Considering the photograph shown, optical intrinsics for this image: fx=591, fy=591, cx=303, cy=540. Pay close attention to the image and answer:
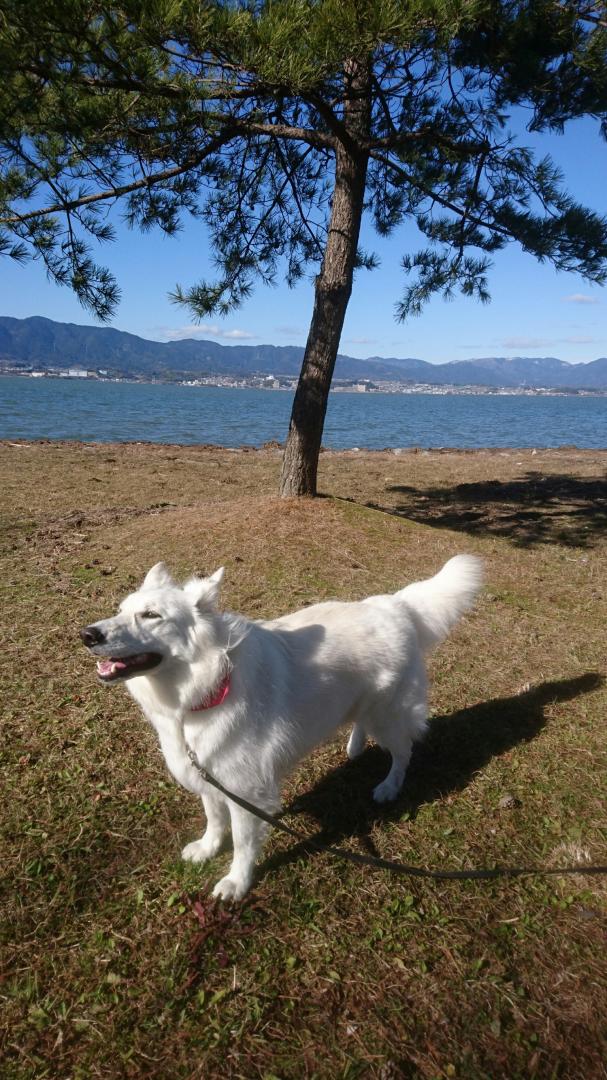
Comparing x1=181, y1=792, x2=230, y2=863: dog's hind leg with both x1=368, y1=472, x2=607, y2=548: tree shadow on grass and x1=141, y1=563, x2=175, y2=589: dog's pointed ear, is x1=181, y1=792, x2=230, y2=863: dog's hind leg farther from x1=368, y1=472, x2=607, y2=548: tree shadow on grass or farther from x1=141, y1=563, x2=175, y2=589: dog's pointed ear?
x1=368, y1=472, x2=607, y2=548: tree shadow on grass

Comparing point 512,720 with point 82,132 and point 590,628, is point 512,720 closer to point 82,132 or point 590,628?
point 590,628

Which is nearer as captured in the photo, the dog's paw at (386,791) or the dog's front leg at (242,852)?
the dog's front leg at (242,852)

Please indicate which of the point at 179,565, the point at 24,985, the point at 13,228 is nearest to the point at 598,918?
the point at 24,985

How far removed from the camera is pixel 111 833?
11.5 feet

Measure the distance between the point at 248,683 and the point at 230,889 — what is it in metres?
1.11

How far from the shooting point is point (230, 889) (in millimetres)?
3115

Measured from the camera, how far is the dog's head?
269cm

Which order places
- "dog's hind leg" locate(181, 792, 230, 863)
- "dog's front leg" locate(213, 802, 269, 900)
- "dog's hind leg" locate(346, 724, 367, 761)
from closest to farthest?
"dog's front leg" locate(213, 802, 269, 900) < "dog's hind leg" locate(181, 792, 230, 863) < "dog's hind leg" locate(346, 724, 367, 761)

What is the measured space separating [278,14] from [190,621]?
5303mm

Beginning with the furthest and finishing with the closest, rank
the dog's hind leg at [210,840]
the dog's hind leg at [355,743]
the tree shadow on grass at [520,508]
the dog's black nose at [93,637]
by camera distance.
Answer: the tree shadow on grass at [520,508] < the dog's hind leg at [355,743] < the dog's hind leg at [210,840] < the dog's black nose at [93,637]

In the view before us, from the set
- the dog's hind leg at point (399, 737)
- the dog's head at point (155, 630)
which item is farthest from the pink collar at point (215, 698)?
the dog's hind leg at point (399, 737)

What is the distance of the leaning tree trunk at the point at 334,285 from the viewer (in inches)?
327

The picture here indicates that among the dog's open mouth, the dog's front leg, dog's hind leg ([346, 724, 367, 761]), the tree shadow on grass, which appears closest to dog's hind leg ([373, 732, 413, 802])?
dog's hind leg ([346, 724, 367, 761])

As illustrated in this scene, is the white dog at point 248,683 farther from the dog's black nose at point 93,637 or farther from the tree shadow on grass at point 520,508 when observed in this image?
the tree shadow on grass at point 520,508
